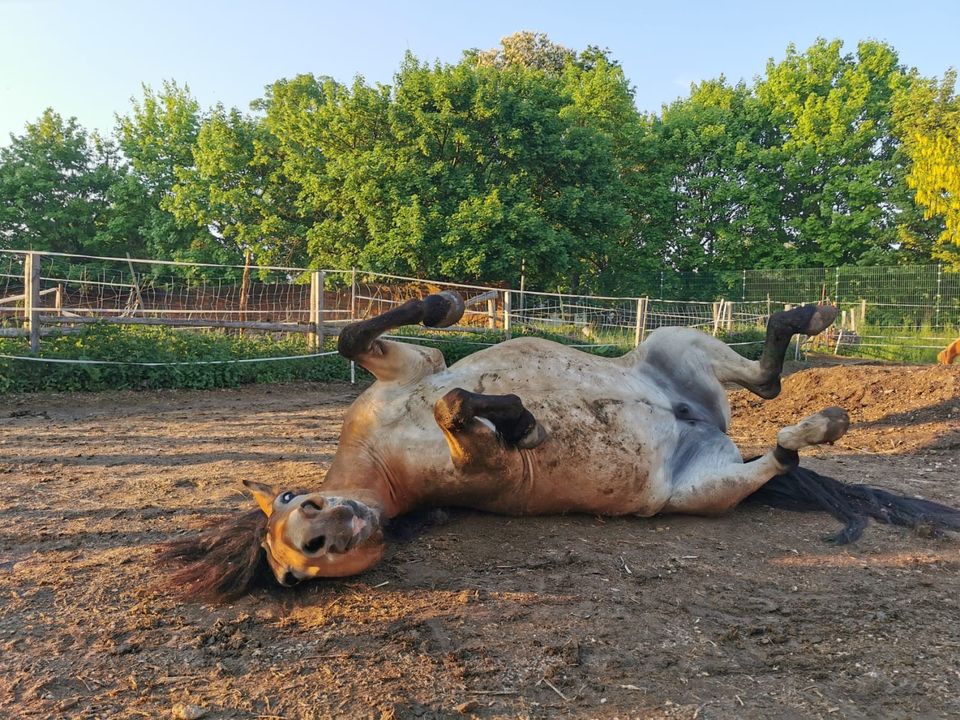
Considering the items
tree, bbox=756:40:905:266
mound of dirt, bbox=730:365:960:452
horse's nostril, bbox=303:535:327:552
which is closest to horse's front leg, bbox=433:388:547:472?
horse's nostril, bbox=303:535:327:552

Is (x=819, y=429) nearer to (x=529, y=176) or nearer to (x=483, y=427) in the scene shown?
(x=483, y=427)

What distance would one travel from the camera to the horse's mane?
2.49m


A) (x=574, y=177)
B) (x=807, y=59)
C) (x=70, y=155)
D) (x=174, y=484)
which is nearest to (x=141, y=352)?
(x=174, y=484)

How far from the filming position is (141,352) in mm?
9750

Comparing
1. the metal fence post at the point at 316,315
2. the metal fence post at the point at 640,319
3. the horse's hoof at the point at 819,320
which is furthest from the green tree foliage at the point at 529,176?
the horse's hoof at the point at 819,320

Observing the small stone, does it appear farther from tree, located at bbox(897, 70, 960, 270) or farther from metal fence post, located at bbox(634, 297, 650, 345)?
tree, located at bbox(897, 70, 960, 270)

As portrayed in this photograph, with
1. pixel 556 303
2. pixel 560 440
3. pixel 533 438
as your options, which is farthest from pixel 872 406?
pixel 556 303

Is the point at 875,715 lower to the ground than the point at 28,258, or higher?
lower

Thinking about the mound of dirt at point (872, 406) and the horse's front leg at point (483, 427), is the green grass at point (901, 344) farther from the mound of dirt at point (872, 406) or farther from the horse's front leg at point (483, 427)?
the horse's front leg at point (483, 427)

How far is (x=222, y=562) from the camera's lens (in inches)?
101

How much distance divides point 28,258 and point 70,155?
963 inches

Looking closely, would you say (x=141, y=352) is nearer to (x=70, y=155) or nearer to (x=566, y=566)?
(x=566, y=566)

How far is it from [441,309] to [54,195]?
3111cm

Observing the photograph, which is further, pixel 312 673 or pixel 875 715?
pixel 312 673
